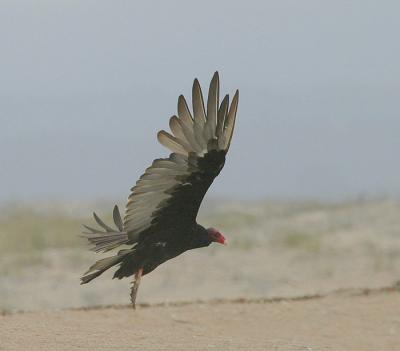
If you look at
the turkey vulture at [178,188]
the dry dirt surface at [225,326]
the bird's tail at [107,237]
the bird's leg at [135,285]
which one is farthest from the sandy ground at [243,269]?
the turkey vulture at [178,188]

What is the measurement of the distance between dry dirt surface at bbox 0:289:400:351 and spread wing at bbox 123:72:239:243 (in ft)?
4.46

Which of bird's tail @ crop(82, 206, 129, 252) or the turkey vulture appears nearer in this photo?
the turkey vulture

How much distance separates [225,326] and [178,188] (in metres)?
4.00

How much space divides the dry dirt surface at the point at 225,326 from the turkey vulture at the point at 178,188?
36.4 inches

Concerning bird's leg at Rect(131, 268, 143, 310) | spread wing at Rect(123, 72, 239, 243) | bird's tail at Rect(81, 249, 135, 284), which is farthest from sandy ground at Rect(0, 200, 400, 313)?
spread wing at Rect(123, 72, 239, 243)

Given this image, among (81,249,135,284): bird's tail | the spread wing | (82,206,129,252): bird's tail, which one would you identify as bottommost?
(81,249,135,284): bird's tail

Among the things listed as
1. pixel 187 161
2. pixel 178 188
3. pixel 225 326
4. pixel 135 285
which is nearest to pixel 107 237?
pixel 135 285

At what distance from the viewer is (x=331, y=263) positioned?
1983cm

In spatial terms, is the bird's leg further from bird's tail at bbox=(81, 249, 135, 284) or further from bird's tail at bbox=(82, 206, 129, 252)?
bird's tail at bbox=(82, 206, 129, 252)

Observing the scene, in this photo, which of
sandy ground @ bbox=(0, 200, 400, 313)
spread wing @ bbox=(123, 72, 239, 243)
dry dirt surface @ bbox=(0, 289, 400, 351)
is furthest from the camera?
sandy ground @ bbox=(0, 200, 400, 313)

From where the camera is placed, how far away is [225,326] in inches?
435

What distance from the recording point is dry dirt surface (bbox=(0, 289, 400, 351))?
8.55 metres

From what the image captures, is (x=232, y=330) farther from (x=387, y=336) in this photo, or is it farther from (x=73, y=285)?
(x=73, y=285)

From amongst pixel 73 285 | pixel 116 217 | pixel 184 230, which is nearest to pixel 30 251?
pixel 73 285
